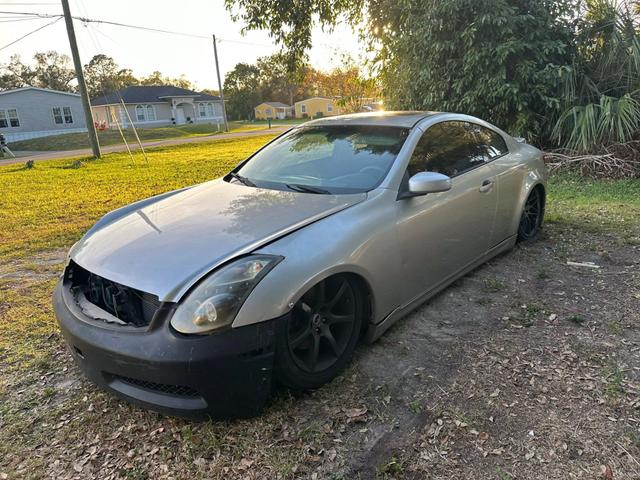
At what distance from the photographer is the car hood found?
2.39m

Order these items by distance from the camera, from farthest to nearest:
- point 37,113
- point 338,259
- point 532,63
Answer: point 37,113 → point 532,63 → point 338,259

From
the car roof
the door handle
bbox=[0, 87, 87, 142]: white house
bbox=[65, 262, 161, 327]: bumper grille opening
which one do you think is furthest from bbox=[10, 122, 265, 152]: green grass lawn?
the door handle

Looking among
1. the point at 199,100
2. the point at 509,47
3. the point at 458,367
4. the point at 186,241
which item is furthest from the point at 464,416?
the point at 199,100

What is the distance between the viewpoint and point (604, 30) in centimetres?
864

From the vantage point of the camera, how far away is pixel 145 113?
4562 cm

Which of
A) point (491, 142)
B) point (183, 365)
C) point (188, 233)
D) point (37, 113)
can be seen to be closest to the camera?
point (183, 365)

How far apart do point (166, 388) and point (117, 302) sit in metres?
0.52

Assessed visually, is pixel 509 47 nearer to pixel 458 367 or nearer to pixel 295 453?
pixel 458 367

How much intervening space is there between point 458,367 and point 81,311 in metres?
2.22

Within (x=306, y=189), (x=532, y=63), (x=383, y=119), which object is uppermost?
(x=532, y=63)

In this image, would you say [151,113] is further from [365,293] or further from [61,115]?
[365,293]

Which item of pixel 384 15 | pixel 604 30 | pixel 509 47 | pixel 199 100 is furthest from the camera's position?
pixel 199 100

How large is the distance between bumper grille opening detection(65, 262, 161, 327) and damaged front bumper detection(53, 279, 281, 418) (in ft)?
0.20

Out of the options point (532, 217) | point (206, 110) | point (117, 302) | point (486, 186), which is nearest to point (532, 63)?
point (532, 217)
